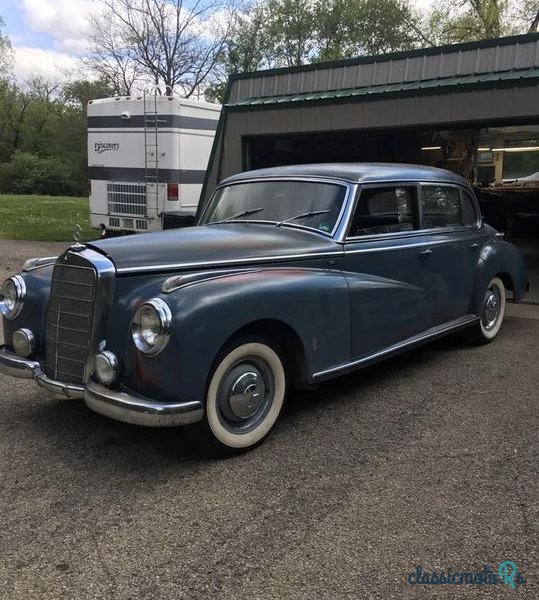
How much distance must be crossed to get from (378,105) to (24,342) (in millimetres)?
6346

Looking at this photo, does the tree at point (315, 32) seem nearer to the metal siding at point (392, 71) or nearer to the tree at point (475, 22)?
the tree at point (475, 22)

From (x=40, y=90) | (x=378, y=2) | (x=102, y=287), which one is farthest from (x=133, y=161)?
(x=40, y=90)

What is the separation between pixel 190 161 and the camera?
12094mm

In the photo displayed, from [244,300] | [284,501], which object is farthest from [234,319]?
[284,501]

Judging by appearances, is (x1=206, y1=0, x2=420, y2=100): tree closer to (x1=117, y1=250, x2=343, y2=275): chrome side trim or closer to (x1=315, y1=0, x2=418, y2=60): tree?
(x1=315, y1=0, x2=418, y2=60): tree

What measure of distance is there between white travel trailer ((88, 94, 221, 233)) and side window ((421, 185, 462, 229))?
660cm

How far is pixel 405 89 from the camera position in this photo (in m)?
8.22

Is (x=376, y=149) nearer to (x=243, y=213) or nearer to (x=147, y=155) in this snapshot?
(x=147, y=155)

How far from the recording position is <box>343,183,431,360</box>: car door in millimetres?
4359

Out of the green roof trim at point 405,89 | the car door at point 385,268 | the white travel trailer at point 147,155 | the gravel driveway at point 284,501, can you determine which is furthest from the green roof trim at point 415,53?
the gravel driveway at point 284,501

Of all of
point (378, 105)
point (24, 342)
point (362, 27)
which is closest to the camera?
point (24, 342)

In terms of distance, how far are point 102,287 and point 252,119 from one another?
7023 mm

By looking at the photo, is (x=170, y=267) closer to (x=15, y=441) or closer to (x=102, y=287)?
(x=102, y=287)

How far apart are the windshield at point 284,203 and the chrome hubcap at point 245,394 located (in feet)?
4.23
